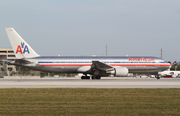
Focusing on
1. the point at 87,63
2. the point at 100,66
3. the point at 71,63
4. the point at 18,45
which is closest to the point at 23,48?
the point at 18,45

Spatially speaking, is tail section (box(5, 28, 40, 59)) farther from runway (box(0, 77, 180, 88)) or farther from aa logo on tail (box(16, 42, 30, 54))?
runway (box(0, 77, 180, 88))

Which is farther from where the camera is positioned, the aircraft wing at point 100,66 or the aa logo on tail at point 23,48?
the aa logo on tail at point 23,48

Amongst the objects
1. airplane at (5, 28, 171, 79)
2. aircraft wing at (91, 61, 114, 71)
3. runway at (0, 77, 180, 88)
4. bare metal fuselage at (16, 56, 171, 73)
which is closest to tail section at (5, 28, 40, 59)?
airplane at (5, 28, 171, 79)

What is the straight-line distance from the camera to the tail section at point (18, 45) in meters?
40.3

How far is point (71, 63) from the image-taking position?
4075cm

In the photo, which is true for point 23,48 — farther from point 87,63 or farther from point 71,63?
point 87,63

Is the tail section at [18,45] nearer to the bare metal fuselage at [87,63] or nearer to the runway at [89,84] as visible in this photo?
the bare metal fuselage at [87,63]

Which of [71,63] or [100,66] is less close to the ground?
[71,63]

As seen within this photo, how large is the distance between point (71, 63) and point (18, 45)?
885 cm

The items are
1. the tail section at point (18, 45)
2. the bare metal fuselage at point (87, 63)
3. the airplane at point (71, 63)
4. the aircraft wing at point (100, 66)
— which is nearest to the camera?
the aircraft wing at point (100, 66)

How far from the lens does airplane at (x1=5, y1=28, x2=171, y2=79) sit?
39281 mm

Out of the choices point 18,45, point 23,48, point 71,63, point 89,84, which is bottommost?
point 89,84

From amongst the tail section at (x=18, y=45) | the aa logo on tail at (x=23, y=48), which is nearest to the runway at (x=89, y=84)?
the tail section at (x=18, y=45)

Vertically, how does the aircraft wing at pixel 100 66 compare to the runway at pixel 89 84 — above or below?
above
